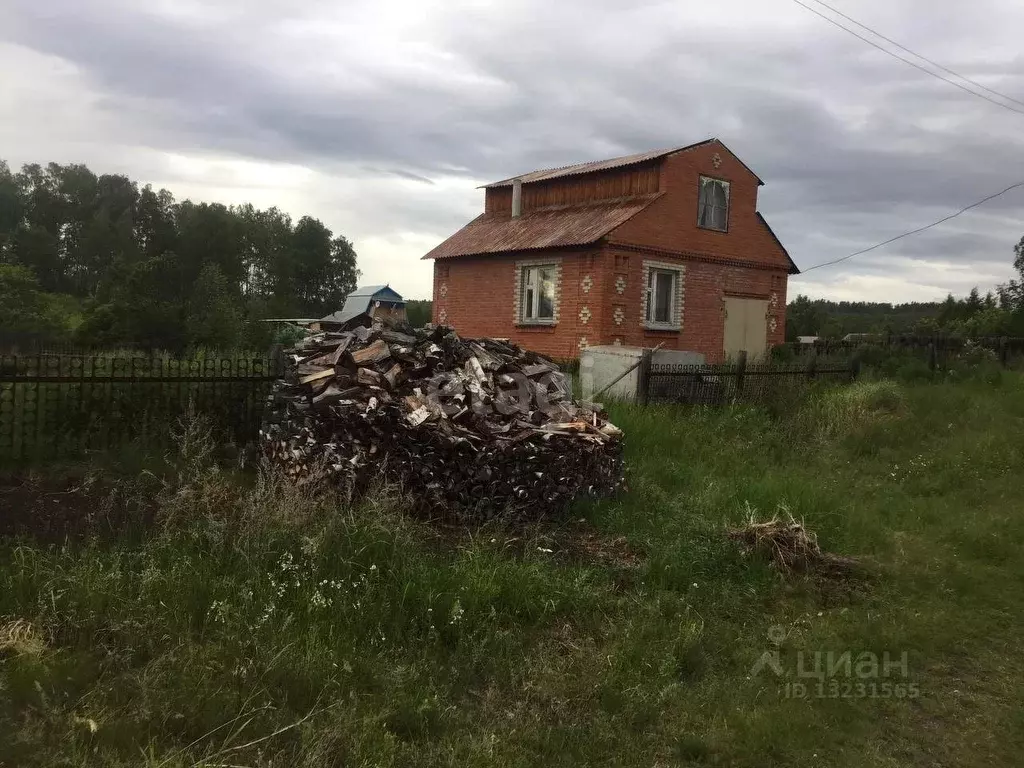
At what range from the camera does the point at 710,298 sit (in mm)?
19422

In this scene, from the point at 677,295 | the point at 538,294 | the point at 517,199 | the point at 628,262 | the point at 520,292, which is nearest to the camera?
the point at 628,262

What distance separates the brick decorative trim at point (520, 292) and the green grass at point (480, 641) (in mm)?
11850

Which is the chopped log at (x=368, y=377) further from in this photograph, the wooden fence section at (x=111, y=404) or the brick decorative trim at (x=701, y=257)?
the brick decorative trim at (x=701, y=257)

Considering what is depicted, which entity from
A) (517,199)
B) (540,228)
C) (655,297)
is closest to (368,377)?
(655,297)

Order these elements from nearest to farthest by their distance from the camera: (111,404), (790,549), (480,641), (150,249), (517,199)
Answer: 1. (480,641)
2. (790,549)
3. (111,404)
4. (517,199)
5. (150,249)

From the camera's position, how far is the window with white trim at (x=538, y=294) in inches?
735

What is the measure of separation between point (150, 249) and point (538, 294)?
4720 cm

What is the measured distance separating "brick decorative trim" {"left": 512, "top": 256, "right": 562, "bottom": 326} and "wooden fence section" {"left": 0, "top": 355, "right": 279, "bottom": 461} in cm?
1090

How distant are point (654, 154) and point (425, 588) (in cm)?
1650

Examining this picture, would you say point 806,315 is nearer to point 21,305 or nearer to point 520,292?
point 520,292

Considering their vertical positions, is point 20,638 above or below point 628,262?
below

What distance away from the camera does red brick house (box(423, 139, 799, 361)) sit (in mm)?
17469

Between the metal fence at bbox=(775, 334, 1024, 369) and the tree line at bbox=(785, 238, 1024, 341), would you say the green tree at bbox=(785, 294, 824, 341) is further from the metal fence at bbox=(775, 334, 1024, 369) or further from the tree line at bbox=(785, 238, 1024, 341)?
the metal fence at bbox=(775, 334, 1024, 369)

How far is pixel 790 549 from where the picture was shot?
5.75m
